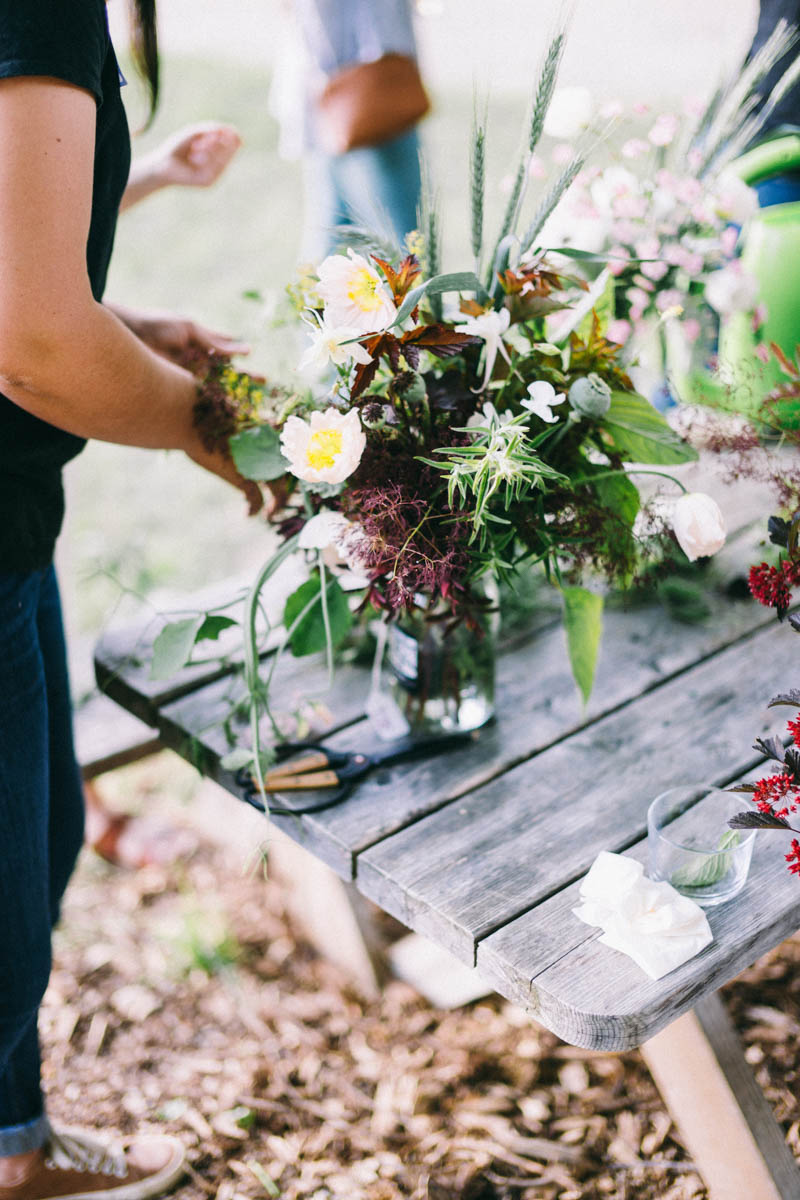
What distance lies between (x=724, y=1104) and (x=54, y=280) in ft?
3.47

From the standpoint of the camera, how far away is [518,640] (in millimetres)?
1441

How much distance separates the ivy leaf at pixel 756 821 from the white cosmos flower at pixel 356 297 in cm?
51

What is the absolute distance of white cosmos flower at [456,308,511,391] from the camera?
972mm

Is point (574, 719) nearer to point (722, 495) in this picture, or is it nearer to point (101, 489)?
point (722, 495)

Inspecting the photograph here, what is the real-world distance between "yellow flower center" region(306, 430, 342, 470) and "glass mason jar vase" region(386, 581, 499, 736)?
26 centimetres

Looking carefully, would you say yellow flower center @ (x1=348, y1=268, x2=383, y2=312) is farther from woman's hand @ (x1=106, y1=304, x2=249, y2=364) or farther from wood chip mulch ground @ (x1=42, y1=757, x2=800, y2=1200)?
wood chip mulch ground @ (x1=42, y1=757, x2=800, y2=1200)

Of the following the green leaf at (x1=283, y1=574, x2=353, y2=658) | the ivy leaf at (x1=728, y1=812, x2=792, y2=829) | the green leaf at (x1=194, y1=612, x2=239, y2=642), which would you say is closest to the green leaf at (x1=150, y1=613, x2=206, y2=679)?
the green leaf at (x1=194, y1=612, x2=239, y2=642)

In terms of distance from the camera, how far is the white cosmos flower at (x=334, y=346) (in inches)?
35.2

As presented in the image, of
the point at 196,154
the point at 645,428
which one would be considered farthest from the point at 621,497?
the point at 196,154

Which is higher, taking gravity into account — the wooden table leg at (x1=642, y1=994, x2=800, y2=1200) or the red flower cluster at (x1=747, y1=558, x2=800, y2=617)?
the red flower cluster at (x1=747, y1=558, x2=800, y2=617)

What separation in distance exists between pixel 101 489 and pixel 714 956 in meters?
2.62

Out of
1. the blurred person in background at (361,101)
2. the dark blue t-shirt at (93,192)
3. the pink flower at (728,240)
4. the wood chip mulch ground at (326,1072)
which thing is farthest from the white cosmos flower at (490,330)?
the wood chip mulch ground at (326,1072)

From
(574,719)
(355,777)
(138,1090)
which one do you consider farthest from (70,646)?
(574,719)

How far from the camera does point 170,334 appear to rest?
126 centimetres
